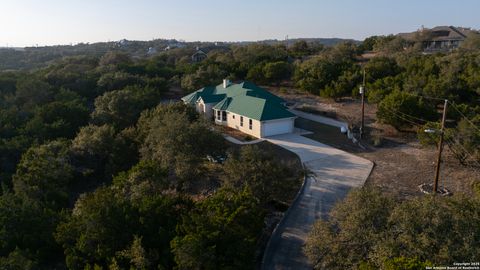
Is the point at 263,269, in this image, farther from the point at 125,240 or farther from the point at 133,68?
the point at 133,68

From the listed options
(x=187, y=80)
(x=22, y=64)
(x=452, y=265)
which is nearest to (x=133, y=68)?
(x=187, y=80)

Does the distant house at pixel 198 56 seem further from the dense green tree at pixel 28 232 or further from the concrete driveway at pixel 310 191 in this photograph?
the dense green tree at pixel 28 232

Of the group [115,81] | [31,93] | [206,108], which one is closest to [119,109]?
[206,108]

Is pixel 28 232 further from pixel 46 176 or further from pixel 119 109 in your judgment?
pixel 119 109

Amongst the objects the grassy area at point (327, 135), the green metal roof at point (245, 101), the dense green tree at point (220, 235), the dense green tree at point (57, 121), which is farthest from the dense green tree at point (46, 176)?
the grassy area at point (327, 135)

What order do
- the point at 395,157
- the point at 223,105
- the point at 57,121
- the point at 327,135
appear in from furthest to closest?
the point at 223,105 < the point at 57,121 < the point at 327,135 < the point at 395,157

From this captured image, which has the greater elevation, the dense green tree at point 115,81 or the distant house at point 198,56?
the distant house at point 198,56

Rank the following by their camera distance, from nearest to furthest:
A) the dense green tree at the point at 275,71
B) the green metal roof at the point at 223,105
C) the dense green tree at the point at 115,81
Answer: the green metal roof at the point at 223,105, the dense green tree at the point at 115,81, the dense green tree at the point at 275,71
